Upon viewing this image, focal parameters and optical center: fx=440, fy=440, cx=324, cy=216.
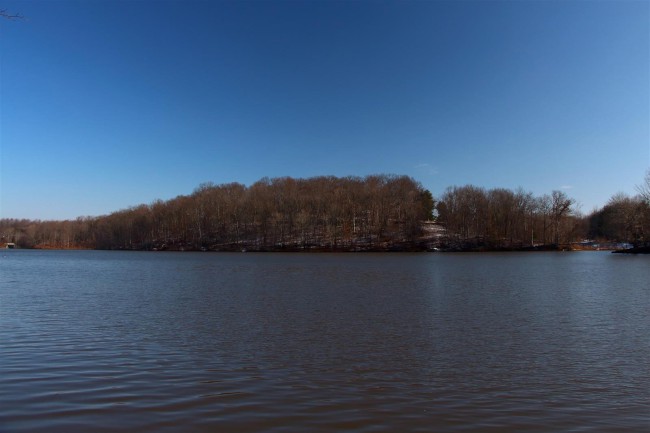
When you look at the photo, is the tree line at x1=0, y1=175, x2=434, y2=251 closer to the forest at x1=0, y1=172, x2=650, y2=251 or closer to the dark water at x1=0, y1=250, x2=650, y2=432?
the forest at x1=0, y1=172, x2=650, y2=251

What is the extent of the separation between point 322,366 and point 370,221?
5036 inches

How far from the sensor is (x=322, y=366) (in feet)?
39.5

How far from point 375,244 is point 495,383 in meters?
121

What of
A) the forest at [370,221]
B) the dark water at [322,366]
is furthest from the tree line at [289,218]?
the dark water at [322,366]

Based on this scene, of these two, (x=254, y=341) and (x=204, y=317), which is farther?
(x=204, y=317)

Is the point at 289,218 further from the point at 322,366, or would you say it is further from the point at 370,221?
the point at 322,366

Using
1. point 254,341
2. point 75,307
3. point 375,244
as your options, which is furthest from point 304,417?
point 375,244

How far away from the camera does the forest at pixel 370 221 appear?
419 ft

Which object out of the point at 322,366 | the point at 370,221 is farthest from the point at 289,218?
the point at 322,366

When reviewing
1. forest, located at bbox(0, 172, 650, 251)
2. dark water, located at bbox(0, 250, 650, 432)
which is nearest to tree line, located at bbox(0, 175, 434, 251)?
forest, located at bbox(0, 172, 650, 251)

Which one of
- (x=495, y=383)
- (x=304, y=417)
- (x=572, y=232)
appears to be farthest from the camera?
(x=572, y=232)

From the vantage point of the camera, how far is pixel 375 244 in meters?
131

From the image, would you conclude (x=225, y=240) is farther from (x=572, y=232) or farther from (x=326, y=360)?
(x=326, y=360)

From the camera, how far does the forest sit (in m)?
128
